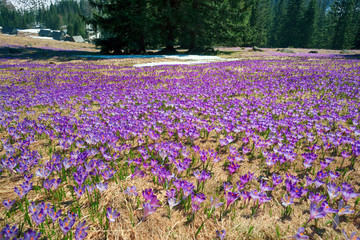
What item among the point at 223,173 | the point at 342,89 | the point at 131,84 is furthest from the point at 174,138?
the point at 342,89

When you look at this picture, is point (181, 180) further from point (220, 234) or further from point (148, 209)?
point (220, 234)

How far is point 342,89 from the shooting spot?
789 cm

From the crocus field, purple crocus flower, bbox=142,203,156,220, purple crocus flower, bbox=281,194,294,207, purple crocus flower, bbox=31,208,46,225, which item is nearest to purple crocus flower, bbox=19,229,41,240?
the crocus field

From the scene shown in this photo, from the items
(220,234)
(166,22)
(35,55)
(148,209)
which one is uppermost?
(166,22)

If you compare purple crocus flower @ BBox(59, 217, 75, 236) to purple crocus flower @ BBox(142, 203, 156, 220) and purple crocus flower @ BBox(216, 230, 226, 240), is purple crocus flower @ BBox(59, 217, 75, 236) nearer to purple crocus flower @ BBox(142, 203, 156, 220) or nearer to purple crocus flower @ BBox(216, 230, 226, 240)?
purple crocus flower @ BBox(142, 203, 156, 220)

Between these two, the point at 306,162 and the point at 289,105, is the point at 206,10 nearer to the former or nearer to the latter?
the point at 289,105

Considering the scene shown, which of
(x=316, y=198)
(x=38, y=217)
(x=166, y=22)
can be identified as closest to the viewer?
(x=38, y=217)

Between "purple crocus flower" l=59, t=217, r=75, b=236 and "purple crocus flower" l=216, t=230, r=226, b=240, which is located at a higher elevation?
"purple crocus flower" l=59, t=217, r=75, b=236

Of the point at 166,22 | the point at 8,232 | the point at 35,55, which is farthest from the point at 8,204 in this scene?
the point at 166,22

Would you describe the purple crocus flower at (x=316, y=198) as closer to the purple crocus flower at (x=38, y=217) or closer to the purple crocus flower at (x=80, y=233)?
the purple crocus flower at (x=80, y=233)

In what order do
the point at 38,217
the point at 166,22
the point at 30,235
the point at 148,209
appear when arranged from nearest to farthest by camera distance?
the point at 30,235 < the point at 38,217 < the point at 148,209 < the point at 166,22

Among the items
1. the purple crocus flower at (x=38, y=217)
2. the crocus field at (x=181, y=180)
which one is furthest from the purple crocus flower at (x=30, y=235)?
the purple crocus flower at (x=38, y=217)

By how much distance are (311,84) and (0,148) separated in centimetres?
1104

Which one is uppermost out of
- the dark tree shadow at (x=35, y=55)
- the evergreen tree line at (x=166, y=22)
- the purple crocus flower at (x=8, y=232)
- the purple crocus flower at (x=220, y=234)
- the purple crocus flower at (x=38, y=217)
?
the evergreen tree line at (x=166, y=22)
